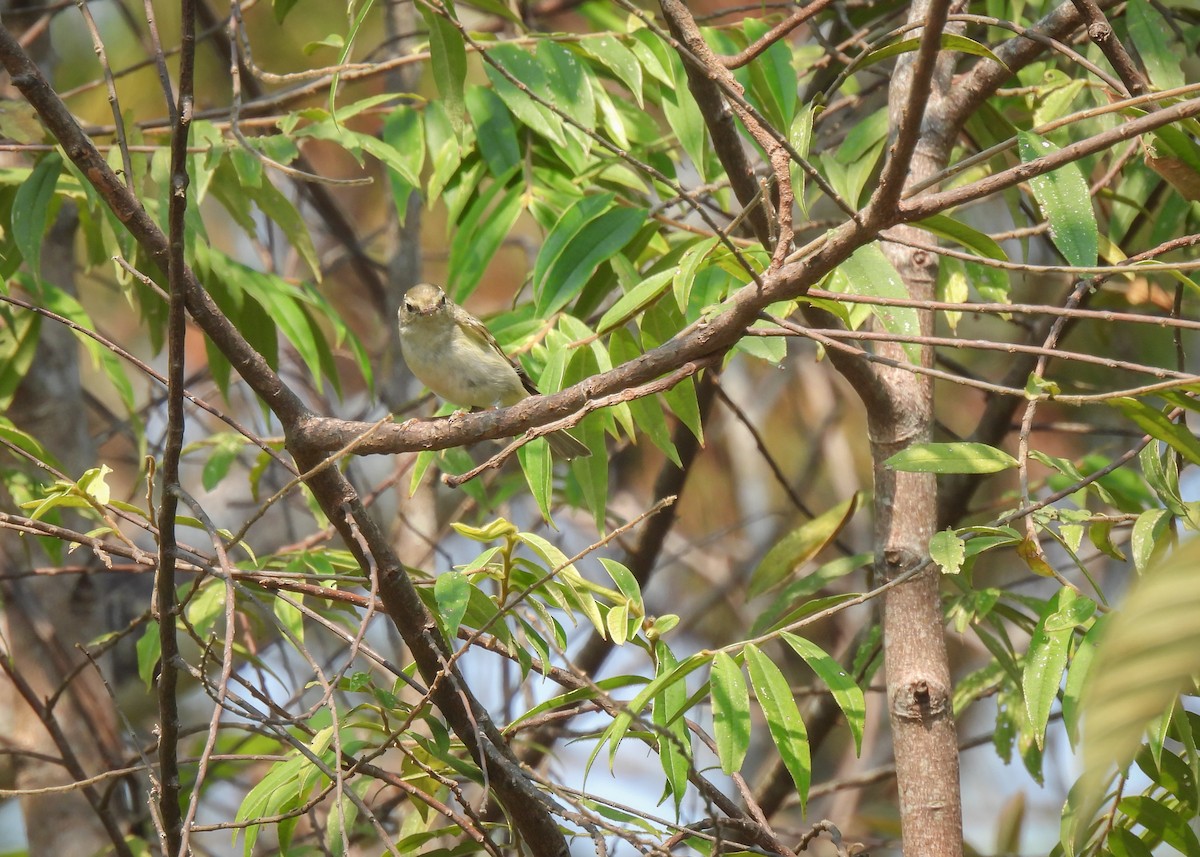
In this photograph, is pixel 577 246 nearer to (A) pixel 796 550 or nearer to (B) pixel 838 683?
(A) pixel 796 550

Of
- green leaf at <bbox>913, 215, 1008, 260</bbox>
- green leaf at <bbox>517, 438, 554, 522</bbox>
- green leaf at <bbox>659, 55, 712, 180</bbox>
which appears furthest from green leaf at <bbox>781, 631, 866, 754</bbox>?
green leaf at <bbox>659, 55, 712, 180</bbox>

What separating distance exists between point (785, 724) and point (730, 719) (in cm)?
18

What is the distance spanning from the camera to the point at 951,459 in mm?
2264

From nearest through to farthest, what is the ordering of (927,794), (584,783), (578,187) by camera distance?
1. (584,783)
2. (927,794)
3. (578,187)

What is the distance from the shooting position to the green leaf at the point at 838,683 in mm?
2289

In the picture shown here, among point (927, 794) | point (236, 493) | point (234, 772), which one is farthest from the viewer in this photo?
point (236, 493)

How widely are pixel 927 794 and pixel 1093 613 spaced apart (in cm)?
71

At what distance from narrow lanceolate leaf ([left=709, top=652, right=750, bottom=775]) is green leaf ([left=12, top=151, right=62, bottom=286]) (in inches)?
78.6

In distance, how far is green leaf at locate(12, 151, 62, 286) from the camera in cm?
292

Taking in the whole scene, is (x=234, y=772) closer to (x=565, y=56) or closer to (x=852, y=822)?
(x=852, y=822)

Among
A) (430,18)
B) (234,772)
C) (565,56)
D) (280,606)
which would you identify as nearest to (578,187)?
(565,56)

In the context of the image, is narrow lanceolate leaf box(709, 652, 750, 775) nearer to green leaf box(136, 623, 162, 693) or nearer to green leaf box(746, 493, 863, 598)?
green leaf box(746, 493, 863, 598)

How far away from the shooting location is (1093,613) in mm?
2227

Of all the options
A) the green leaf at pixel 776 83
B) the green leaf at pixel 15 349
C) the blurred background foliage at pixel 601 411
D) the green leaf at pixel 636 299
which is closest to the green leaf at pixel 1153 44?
the blurred background foliage at pixel 601 411
